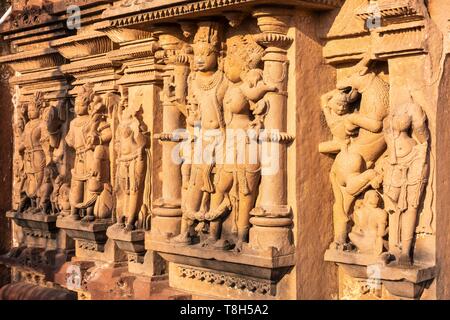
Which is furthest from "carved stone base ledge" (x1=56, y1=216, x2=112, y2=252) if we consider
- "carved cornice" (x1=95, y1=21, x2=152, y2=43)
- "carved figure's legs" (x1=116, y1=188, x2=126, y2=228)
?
"carved cornice" (x1=95, y1=21, x2=152, y2=43)

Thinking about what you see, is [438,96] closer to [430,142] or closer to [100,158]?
[430,142]

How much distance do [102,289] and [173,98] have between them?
2330 mm

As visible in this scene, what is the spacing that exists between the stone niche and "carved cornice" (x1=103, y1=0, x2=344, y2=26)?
0.6 inches

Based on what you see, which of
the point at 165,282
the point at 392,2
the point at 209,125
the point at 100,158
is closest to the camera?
the point at 392,2

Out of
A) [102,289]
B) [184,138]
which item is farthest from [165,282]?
[184,138]

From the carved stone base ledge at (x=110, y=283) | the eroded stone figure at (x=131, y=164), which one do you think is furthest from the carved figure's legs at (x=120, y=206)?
the carved stone base ledge at (x=110, y=283)

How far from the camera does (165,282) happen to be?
707cm

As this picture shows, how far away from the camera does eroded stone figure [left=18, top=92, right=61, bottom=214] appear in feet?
29.8

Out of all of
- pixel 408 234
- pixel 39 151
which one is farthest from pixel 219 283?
pixel 39 151

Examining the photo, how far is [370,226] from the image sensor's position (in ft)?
17.9

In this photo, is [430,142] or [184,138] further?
[184,138]

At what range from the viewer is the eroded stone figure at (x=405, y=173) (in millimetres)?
5059

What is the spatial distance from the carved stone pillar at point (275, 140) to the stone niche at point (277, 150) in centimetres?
1

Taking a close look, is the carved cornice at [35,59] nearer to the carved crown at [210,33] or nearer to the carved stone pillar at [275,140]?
the carved crown at [210,33]
